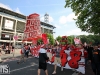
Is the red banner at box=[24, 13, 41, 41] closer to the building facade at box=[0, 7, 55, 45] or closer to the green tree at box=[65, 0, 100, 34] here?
the green tree at box=[65, 0, 100, 34]

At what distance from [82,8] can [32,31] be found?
1143cm

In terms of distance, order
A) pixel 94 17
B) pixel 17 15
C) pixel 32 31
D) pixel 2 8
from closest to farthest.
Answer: pixel 94 17 → pixel 32 31 → pixel 2 8 → pixel 17 15

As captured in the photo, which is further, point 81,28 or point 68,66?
point 81,28

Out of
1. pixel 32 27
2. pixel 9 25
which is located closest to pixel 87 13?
pixel 32 27

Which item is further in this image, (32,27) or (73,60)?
(32,27)

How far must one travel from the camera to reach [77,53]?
827cm

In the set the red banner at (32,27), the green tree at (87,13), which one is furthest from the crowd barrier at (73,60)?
the red banner at (32,27)

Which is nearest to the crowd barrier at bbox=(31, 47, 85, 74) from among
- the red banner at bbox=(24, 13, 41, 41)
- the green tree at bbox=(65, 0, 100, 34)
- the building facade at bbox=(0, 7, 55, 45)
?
the green tree at bbox=(65, 0, 100, 34)

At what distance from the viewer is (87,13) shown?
14094 mm

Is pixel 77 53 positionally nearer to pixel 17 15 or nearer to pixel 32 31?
pixel 32 31

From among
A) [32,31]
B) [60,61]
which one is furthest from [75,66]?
[32,31]

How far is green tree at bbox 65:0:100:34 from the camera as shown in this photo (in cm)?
1308

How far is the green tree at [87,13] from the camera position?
13077mm

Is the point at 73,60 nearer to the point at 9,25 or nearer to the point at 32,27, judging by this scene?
the point at 32,27
